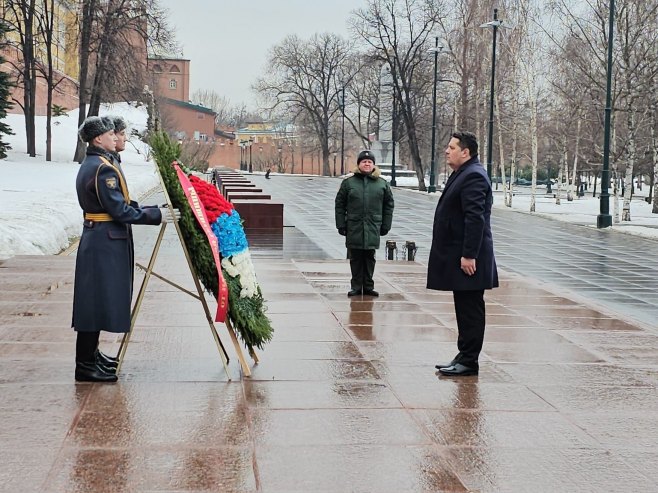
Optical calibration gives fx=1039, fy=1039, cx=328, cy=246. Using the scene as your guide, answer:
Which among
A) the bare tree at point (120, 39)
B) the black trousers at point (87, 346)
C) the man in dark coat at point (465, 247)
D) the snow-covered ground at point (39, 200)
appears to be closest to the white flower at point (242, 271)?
the black trousers at point (87, 346)

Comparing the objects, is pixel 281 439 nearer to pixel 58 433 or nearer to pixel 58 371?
pixel 58 433

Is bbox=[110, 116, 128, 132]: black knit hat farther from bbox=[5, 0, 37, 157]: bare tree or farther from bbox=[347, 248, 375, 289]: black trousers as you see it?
bbox=[5, 0, 37, 157]: bare tree

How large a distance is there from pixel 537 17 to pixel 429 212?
36.8 feet

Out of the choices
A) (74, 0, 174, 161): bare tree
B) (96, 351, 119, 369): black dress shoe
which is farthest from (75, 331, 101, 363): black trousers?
(74, 0, 174, 161): bare tree

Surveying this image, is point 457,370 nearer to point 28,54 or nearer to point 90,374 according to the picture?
point 90,374

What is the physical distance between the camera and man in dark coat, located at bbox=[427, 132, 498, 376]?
738 cm

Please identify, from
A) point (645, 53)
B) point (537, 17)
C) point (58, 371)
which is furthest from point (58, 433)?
point (537, 17)

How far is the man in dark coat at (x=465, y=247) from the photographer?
7.38 metres

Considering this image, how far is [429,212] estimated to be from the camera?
38344 millimetres

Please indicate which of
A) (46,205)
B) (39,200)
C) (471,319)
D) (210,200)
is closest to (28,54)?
(39,200)

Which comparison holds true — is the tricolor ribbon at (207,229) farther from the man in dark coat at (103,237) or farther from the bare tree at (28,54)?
the bare tree at (28,54)

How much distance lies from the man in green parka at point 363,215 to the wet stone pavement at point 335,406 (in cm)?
78

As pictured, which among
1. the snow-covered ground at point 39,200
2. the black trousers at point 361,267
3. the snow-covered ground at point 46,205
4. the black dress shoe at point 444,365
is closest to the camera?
the black dress shoe at point 444,365

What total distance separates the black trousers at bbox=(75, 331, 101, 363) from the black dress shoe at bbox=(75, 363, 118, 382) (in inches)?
1.4
